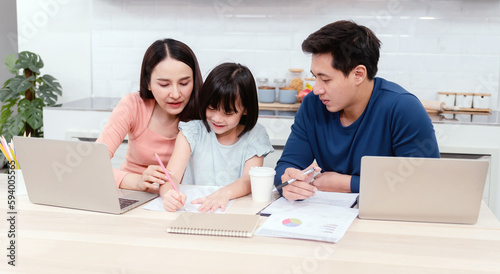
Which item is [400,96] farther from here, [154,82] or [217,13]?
[217,13]

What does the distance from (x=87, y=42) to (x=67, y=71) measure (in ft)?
0.78

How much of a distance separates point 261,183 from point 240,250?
40 centimetres

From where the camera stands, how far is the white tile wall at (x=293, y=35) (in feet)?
10.3

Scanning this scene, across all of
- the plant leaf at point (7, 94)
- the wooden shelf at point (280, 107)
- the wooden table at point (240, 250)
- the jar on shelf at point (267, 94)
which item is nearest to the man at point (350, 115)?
the wooden table at point (240, 250)

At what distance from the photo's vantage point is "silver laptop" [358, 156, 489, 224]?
124 centimetres

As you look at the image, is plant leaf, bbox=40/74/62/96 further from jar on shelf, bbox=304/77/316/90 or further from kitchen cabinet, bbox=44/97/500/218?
jar on shelf, bbox=304/77/316/90

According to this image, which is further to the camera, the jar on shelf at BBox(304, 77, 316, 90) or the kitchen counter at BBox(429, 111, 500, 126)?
the jar on shelf at BBox(304, 77, 316, 90)

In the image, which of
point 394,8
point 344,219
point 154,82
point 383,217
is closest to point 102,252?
point 344,219

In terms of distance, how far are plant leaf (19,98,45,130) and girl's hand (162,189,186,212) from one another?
2084 mm

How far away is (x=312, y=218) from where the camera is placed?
1.33m

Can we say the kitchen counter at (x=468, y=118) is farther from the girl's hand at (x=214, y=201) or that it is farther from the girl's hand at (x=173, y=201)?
the girl's hand at (x=173, y=201)

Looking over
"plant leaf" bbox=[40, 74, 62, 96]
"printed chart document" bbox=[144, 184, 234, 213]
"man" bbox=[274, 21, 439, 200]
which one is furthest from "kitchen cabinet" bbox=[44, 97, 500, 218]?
"printed chart document" bbox=[144, 184, 234, 213]

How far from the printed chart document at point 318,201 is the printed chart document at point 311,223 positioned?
3cm

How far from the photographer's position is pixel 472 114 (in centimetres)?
300
